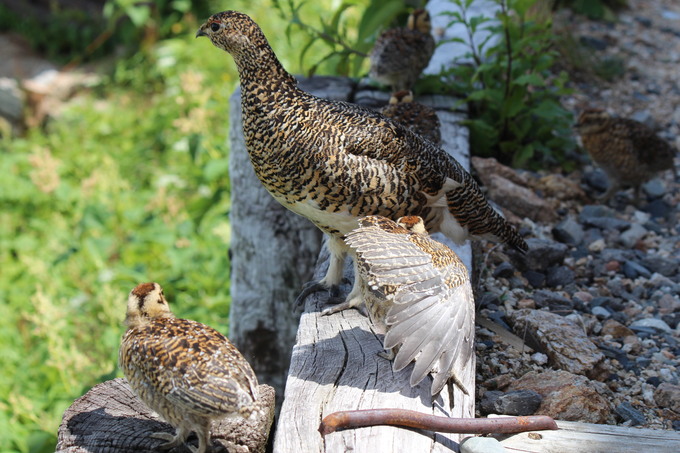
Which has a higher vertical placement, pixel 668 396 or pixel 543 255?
pixel 543 255

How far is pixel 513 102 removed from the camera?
18.4 ft

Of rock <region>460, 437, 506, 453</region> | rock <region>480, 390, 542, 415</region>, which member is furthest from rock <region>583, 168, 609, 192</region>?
rock <region>460, 437, 506, 453</region>

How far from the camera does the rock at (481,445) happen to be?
261 centimetres

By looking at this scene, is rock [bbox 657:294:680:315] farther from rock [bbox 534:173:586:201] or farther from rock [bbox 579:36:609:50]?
rock [bbox 579:36:609:50]

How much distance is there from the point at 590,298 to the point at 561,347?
872 millimetres

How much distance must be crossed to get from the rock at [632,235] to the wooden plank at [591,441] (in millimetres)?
2455

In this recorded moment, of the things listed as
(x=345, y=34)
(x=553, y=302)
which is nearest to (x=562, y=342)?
(x=553, y=302)

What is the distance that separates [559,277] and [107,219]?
16.2 ft

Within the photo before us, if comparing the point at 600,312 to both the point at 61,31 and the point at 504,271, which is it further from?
the point at 61,31

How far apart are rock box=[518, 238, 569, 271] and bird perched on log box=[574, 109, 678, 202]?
1.13 meters

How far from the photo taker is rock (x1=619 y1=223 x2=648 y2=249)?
17.0 ft

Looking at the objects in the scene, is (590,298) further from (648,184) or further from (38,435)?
(38,435)

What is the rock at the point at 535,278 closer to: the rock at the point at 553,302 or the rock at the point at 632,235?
the rock at the point at 553,302

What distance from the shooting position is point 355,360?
3223 millimetres
